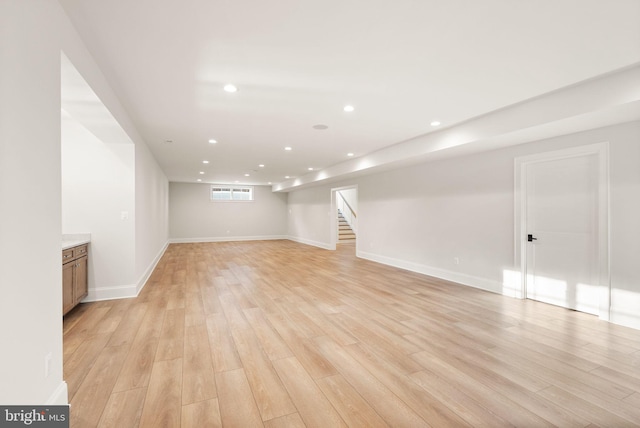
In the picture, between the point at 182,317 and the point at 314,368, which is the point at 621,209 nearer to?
the point at 314,368

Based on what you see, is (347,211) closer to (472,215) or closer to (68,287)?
(472,215)

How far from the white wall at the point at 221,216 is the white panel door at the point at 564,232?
34.3 feet

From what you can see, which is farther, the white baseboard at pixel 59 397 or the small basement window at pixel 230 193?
the small basement window at pixel 230 193

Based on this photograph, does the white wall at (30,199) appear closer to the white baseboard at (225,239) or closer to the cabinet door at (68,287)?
the cabinet door at (68,287)

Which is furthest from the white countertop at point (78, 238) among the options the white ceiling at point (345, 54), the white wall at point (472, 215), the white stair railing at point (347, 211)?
the white stair railing at point (347, 211)

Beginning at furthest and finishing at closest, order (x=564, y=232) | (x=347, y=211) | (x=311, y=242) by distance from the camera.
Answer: (x=347, y=211) → (x=311, y=242) → (x=564, y=232)

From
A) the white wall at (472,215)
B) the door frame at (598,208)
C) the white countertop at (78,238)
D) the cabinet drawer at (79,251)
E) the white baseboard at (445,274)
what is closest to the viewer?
the white wall at (472,215)

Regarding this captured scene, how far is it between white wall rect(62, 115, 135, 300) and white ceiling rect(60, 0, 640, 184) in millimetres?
770

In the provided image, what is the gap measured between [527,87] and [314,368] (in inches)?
136

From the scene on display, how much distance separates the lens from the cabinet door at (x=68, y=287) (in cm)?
319

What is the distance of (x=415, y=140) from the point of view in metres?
5.04

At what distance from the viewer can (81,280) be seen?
377 cm
